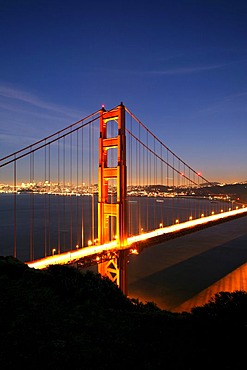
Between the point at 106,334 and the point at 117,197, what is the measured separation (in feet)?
37.1

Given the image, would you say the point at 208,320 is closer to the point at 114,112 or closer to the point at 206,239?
the point at 114,112

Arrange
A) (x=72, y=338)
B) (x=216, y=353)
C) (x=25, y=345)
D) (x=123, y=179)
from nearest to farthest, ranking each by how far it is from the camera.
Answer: (x=216, y=353) → (x=25, y=345) → (x=72, y=338) → (x=123, y=179)

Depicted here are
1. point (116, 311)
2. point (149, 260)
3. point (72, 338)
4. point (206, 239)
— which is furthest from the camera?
point (206, 239)

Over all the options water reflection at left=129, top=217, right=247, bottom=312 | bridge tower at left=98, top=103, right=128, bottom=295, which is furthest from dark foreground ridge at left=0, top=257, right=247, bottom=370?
water reflection at left=129, top=217, right=247, bottom=312

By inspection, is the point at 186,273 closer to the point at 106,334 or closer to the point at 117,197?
the point at 117,197

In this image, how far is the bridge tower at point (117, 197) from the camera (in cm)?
1508

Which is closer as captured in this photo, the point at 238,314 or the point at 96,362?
the point at 96,362

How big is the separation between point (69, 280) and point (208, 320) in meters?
3.89

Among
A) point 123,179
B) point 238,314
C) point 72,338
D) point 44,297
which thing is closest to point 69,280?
point 44,297

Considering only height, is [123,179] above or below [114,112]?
below

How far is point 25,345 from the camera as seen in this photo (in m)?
4.04

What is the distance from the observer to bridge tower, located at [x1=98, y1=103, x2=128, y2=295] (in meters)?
15.1

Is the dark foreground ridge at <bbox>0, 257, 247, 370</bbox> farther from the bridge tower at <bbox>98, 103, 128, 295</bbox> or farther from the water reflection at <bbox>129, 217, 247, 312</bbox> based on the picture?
the water reflection at <bbox>129, 217, 247, 312</bbox>

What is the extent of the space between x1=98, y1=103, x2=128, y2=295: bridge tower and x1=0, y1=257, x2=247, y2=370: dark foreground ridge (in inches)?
338
